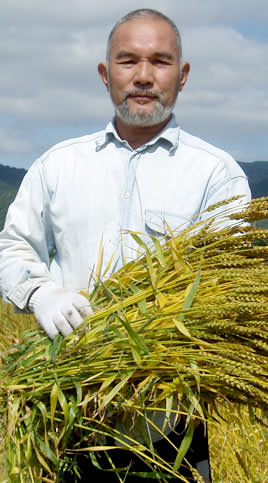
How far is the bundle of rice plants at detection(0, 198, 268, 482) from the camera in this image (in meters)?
1.64

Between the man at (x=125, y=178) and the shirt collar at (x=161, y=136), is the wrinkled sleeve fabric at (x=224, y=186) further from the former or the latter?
the shirt collar at (x=161, y=136)

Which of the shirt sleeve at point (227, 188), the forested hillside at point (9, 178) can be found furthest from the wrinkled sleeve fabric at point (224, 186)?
the forested hillside at point (9, 178)

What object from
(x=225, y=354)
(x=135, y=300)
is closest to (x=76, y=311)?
(x=135, y=300)

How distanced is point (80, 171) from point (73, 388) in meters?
1.03

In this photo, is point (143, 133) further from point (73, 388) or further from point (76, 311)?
point (73, 388)

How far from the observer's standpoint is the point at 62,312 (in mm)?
1802

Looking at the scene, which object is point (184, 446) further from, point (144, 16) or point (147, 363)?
point (144, 16)

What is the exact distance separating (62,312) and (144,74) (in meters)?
1.04

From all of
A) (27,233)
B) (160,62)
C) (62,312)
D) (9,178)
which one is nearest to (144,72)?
(160,62)

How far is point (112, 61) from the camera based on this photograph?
8.09ft

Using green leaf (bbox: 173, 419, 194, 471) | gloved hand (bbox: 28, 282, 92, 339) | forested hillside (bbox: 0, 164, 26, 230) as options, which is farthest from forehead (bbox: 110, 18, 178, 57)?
forested hillside (bbox: 0, 164, 26, 230)

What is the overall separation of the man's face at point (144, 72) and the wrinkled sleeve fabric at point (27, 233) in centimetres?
45

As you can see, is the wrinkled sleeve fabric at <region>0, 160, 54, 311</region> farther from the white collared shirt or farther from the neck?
the neck

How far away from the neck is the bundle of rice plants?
78 centimetres
